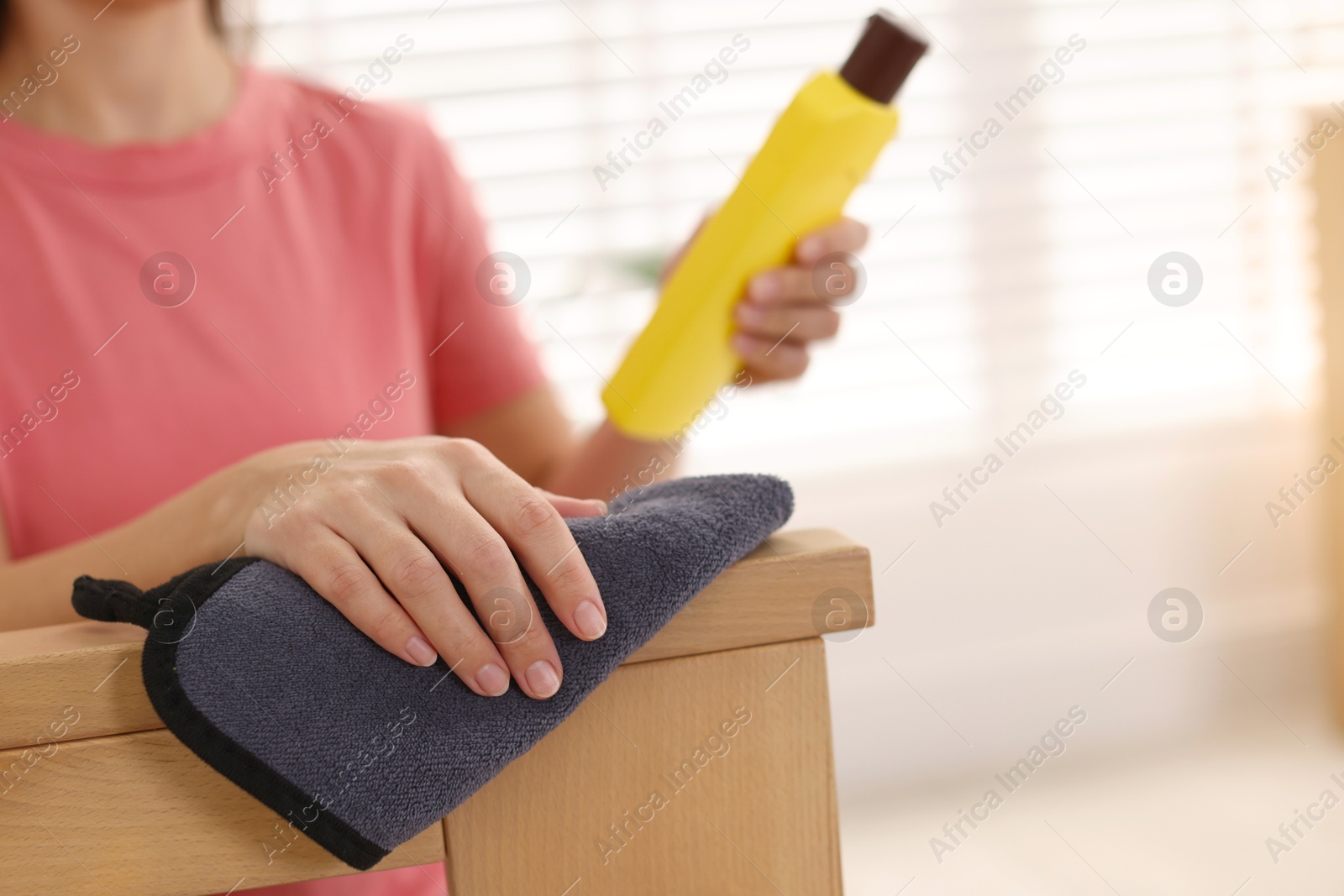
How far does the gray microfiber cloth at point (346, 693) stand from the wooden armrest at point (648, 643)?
0.01 metres

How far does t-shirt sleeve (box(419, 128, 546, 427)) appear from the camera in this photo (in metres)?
0.70

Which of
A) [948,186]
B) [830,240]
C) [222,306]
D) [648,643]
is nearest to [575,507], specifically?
[648,643]

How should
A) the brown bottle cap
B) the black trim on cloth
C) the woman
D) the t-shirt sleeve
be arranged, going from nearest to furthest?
the black trim on cloth → the brown bottle cap → the woman → the t-shirt sleeve

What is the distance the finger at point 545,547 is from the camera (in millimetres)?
286

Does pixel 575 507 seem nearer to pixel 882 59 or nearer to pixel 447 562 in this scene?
pixel 447 562

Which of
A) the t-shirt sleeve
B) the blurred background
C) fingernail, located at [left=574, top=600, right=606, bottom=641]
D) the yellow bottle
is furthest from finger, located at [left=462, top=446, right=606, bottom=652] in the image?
the blurred background

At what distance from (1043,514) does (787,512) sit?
950 millimetres

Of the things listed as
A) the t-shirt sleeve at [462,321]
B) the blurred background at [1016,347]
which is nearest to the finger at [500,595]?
the t-shirt sleeve at [462,321]

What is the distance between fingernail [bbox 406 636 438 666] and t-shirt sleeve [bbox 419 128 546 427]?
1.44ft

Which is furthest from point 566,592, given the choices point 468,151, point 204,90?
point 468,151

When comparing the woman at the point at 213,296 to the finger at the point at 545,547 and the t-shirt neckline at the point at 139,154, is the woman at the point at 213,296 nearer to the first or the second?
the t-shirt neckline at the point at 139,154

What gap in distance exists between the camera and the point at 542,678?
282 millimetres

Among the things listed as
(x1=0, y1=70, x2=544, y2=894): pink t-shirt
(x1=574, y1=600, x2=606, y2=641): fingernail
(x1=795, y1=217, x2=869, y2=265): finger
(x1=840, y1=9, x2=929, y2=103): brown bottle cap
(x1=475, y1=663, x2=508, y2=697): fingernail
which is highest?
(x1=840, y1=9, x2=929, y2=103): brown bottle cap

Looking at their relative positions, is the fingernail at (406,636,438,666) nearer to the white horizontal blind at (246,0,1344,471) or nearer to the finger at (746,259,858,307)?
the finger at (746,259,858,307)
